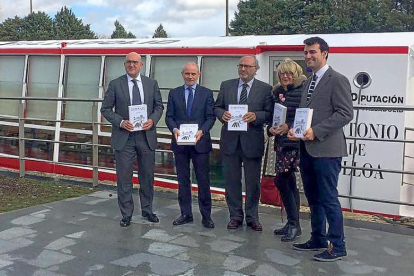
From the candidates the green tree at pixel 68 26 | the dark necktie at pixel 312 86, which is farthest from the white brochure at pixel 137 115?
the green tree at pixel 68 26

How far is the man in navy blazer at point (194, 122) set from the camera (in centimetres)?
599

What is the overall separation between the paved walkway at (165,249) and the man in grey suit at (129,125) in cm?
46

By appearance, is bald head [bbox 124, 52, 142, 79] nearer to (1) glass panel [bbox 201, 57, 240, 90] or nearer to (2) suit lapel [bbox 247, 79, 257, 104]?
(2) suit lapel [bbox 247, 79, 257, 104]

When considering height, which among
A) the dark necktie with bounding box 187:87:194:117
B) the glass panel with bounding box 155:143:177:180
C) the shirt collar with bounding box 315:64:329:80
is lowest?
the glass panel with bounding box 155:143:177:180

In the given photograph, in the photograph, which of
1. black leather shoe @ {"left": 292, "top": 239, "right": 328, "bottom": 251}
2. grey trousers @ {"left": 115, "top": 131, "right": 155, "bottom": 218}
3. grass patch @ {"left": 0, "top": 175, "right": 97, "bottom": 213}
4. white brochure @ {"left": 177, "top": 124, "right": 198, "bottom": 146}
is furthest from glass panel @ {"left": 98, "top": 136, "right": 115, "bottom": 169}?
black leather shoe @ {"left": 292, "top": 239, "right": 328, "bottom": 251}

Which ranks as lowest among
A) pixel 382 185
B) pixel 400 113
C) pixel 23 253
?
Result: pixel 23 253

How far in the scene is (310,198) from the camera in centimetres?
519

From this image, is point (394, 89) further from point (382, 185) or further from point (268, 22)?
point (268, 22)

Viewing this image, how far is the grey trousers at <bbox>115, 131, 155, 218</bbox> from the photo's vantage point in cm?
619

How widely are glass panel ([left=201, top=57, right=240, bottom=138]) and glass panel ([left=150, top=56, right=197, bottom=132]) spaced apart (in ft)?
1.38

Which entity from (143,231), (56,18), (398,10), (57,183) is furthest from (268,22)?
(143,231)

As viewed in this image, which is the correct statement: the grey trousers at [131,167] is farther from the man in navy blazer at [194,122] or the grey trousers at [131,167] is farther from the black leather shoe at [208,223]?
the black leather shoe at [208,223]

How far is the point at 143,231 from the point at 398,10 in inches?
1299

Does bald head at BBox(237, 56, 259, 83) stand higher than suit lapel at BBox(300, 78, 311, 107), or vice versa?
bald head at BBox(237, 56, 259, 83)
